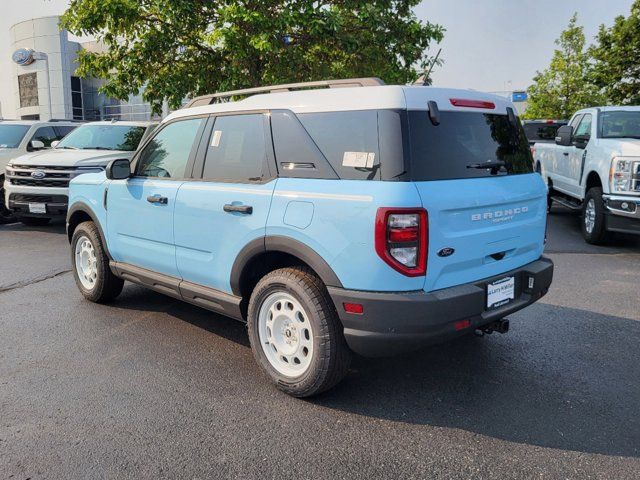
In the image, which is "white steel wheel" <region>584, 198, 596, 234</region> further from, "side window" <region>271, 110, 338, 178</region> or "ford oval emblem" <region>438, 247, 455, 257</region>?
"side window" <region>271, 110, 338, 178</region>

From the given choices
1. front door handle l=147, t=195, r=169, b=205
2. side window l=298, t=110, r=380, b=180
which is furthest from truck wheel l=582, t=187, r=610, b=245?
front door handle l=147, t=195, r=169, b=205

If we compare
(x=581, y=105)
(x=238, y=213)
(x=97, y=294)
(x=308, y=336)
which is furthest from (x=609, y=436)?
(x=581, y=105)

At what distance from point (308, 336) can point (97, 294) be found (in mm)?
2925

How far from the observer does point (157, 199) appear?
4363mm

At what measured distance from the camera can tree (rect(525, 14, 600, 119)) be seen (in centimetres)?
2197

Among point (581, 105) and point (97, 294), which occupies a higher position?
point (581, 105)

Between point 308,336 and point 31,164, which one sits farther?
point 31,164

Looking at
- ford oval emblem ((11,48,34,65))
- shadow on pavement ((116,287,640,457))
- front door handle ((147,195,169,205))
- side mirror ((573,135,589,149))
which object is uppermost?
ford oval emblem ((11,48,34,65))

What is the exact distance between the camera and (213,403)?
11.3 ft

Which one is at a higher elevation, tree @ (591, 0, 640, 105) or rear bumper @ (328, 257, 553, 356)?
tree @ (591, 0, 640, 105)

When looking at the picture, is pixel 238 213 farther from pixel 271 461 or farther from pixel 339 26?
pixel 339 26

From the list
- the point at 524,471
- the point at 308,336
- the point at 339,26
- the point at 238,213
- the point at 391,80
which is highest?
the point at 339,26

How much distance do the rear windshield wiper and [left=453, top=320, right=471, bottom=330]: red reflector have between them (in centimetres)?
96

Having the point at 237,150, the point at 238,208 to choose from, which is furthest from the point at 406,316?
the point at 237,150
